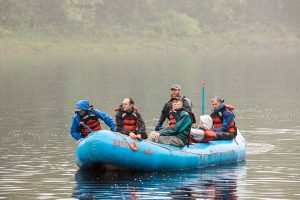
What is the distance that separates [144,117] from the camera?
33.9m

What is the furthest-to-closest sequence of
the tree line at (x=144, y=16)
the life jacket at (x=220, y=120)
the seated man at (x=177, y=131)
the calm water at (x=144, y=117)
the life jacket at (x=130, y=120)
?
the tree line at (x=144, y=16), the life jacket at (x=220, y=120), the life jacket at (x=130, y=120), the seated man at (x=177, y=131), the calm water at (x=144, y=117)

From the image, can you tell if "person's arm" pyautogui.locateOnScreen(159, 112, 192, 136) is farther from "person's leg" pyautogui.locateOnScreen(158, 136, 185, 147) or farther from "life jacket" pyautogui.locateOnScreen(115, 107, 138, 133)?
"life jacket" pyautogui.locateOnScreen(115, 107, 138, 133)

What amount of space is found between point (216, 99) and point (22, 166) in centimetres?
462

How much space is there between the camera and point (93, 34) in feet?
288

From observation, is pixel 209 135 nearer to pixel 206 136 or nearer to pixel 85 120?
pixel 206 136

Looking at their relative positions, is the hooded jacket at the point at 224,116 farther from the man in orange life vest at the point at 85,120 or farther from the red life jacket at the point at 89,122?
the red life jacket at the point at 89,122

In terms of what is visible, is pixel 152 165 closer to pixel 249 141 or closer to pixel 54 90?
pixel 249 141

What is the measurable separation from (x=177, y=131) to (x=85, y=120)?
79.9 inches

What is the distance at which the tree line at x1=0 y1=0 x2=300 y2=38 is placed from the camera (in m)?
83.9

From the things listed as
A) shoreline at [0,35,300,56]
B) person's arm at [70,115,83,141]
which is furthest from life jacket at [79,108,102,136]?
shoreline at [0,35,300,56]

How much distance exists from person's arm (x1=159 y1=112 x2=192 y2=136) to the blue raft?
34 centimetres

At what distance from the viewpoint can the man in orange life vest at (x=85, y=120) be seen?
22906 mm

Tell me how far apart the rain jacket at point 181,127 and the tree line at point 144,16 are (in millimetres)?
57814

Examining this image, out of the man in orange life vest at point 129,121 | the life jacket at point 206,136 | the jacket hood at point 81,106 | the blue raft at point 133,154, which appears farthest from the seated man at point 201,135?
the jacket hood at point 81,106
